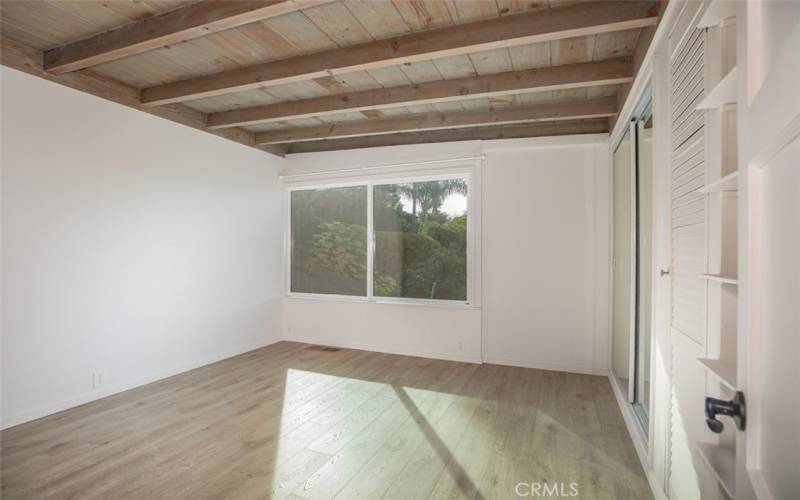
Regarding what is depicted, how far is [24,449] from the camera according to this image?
2416 mm

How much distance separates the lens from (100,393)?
10.6 ft

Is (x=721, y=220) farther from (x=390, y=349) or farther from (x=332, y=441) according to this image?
(x=390, y=349)

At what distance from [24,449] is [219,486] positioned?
144 cm

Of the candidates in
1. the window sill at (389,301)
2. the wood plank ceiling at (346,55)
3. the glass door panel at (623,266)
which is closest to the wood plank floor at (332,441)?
the glass door panel at (623,266)

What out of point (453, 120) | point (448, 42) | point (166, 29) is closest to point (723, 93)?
point (448, 42)

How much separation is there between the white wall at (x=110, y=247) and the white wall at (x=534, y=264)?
212 cm

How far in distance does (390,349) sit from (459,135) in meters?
2.70

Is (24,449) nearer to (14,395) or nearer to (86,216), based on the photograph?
(14,395)

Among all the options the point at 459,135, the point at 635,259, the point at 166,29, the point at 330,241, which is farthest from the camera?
the point at 330,241

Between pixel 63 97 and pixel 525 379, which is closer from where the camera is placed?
pixel 63 97

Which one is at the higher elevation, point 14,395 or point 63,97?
point 63,97

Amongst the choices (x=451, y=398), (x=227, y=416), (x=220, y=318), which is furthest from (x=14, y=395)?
(x=451, y=398)

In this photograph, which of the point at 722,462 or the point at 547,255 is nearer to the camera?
the point at 722,462

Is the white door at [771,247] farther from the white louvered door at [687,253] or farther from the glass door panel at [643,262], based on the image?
the glass door panel at [643,262]
